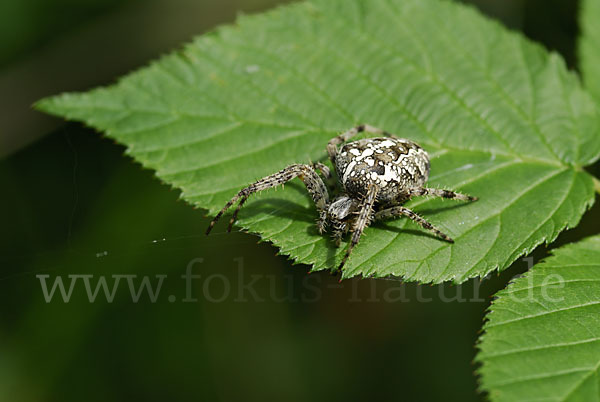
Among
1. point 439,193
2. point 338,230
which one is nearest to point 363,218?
point 338,230

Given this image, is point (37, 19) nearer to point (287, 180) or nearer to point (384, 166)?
point (287, 180)

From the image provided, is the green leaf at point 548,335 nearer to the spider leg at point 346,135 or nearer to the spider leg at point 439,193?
the spider leg at point 439,193

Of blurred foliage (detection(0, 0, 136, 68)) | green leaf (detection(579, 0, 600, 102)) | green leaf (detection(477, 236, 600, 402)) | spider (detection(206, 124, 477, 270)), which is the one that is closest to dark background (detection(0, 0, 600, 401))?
blurred foliage (detection(0, 0, 136, 68))

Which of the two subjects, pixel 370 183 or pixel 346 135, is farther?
pixel 346 135

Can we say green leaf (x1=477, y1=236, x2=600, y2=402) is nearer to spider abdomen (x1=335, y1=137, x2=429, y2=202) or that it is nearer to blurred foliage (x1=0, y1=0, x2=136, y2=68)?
spider abdomen (x1=335, y1=137, x2=429, y2=202)

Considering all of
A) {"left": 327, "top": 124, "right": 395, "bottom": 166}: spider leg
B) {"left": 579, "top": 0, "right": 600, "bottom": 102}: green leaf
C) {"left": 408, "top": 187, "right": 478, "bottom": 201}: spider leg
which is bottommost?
{"left": 408, "top": 187, "right": 478, "bottom": 201}: spider leg

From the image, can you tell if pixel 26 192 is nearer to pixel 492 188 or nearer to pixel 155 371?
pixel 155 371

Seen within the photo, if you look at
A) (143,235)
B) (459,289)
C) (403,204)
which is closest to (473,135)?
(403,204)
